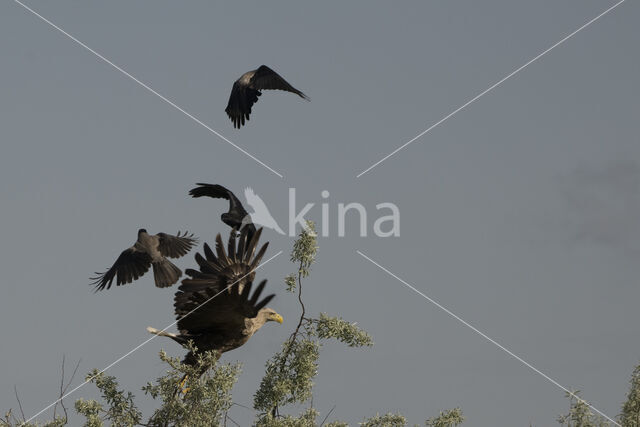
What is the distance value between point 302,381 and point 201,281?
1.81 meters

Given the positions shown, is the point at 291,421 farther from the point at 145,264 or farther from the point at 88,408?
the point at 145,264

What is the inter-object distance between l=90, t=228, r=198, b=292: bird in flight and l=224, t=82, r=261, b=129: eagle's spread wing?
Result: 8.51ft

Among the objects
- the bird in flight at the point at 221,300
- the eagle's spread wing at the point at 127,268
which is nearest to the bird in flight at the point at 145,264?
the eagle's spread wing at the point at 127,268

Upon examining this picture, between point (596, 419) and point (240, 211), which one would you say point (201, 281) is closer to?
point (240, 211)

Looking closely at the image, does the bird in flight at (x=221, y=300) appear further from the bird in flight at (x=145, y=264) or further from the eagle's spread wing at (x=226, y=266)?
the bird in flight at (x=145, y=264)

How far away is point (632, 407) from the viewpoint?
1272cm

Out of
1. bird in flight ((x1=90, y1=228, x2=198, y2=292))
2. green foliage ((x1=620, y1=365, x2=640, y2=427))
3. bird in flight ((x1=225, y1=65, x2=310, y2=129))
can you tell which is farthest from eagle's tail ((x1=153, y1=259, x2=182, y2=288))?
green foliage ((x1=620, y1=365, x2=640, y2=427))

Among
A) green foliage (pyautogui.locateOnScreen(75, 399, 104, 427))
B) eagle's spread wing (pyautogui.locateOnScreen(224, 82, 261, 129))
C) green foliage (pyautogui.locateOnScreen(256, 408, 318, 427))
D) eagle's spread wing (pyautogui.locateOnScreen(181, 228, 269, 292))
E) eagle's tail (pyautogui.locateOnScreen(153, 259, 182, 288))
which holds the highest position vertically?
eagle's spread wing (pyautogui.locateOnScreen(224, 82, 261, 129))

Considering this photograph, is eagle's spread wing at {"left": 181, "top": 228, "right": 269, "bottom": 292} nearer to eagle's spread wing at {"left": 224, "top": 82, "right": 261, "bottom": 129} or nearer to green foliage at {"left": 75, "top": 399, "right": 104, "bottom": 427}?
green foliage at {"left": 75, "top": 399, "right": 104, "bottom": 427}

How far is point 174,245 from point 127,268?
973mm

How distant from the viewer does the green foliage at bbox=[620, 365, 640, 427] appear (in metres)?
12.6

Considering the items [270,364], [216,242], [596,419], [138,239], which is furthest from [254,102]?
[596,419]

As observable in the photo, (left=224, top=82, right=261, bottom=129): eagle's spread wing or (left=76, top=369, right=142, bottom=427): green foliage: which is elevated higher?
(left=224, top=82, right=261, bottom=129): eagle's spread wing

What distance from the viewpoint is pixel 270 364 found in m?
12.4
